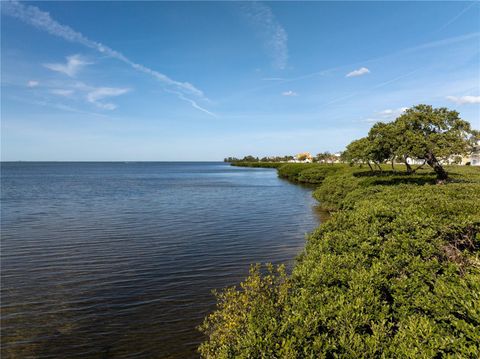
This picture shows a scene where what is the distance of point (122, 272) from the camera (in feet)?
55.5

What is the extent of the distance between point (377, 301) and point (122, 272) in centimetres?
1451

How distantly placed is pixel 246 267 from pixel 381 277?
38.5 ft

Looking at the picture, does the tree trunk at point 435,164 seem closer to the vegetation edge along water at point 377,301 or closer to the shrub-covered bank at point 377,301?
the vegetation edge along water at point 377,301

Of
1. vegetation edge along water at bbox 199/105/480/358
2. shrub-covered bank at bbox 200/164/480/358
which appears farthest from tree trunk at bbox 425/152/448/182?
shrub-covered bank at bbox 200/164/480/358

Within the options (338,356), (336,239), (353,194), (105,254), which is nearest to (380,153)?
(353,194)

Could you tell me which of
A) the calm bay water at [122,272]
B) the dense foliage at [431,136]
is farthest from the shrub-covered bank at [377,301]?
the dense foliage at [431,136]

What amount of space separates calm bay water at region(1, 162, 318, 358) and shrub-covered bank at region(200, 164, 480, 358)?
5264 mm

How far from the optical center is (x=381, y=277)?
22.0 ft

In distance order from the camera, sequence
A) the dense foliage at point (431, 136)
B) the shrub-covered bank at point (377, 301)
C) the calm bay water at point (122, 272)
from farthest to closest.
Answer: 1. the dense foliage at point (431, 136)
2. the calm bay water at point (122, 272)
3. the shrub-covered bank at point (377, 301)

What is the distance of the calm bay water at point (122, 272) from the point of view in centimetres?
1084

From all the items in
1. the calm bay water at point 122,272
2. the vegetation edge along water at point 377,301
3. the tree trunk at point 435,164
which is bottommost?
the calm bay water at point 122,272

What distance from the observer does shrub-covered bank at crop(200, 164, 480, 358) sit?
4.87m

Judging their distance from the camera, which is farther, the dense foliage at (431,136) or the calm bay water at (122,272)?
the dense foliage at (431,136)

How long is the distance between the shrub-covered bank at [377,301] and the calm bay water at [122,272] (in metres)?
5.26
